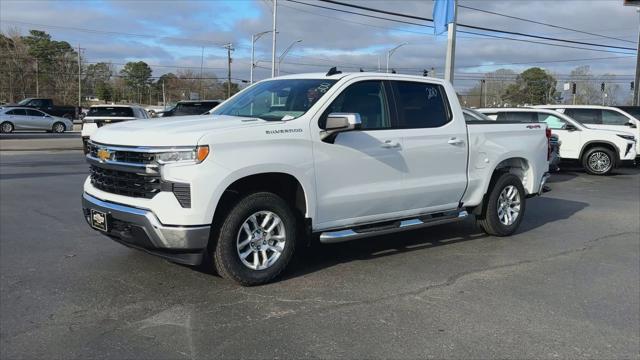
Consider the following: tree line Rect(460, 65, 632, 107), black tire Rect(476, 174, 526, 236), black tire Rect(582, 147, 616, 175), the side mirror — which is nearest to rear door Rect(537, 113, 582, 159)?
black tire Rect(582, 147, 616, 175)

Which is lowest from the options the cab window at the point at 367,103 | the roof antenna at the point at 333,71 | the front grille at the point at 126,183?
the front grille at the point at 126,183

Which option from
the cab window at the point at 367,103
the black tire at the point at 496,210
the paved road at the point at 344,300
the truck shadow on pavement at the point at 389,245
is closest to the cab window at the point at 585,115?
the truck shadow on pavement at the point at 389,245

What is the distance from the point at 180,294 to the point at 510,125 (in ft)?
15.8

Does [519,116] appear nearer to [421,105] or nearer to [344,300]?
[421,105]

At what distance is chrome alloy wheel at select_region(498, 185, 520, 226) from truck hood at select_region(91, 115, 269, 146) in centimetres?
375

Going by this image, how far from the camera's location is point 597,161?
52.7 ft

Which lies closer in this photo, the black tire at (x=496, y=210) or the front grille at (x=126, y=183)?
the front grille at (x=126, y=183)

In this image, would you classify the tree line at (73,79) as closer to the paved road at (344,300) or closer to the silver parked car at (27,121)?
the silver parked car at (27,121)

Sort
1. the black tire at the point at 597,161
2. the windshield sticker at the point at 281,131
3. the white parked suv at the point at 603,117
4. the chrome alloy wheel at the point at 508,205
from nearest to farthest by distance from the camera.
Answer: the windshield sticker at the point at 281,131 → the chrome alloy wheel at the point at 508,205 → the black tire at the point at 597,161 → the white parked suv at the point at 603,117

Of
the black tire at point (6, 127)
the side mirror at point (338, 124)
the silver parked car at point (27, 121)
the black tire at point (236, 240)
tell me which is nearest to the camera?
the black tire at point (236, 240)

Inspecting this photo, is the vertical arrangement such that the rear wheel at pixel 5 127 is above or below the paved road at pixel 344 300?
above

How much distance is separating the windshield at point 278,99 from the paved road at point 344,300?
1.61 meters

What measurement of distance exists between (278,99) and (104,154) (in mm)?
1848

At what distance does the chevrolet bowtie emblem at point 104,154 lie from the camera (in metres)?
5.05
